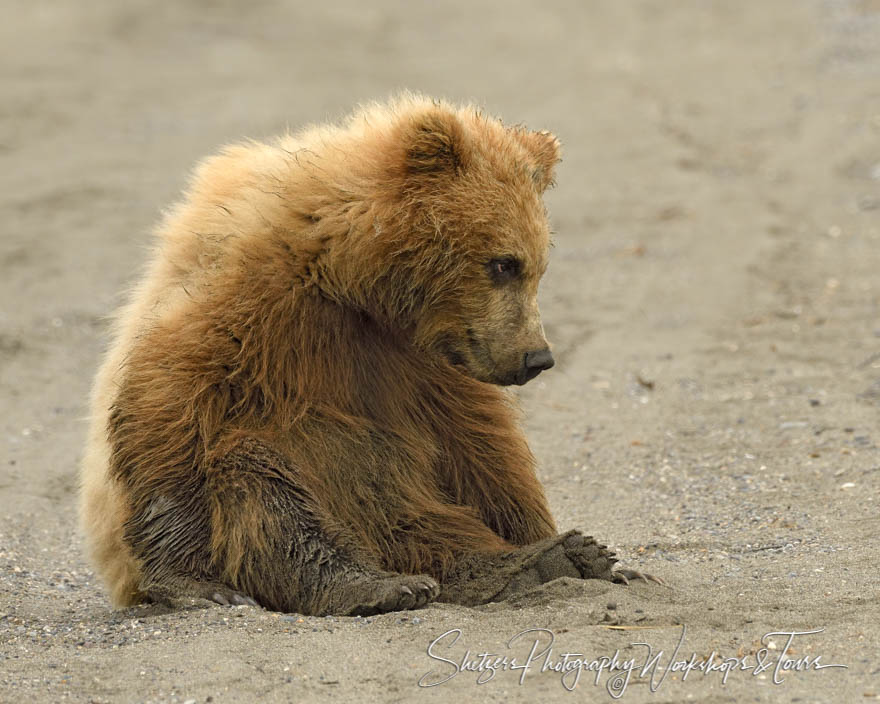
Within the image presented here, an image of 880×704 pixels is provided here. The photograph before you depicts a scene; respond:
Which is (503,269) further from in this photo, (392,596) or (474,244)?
(392,596)

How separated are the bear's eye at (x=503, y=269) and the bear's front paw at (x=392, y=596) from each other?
3.91 feet

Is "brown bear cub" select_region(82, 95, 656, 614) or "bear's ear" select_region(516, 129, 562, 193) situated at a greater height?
"bear's ear" select_region(516, 129, 562, 193)

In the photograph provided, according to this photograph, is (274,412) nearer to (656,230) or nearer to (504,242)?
(504,242)

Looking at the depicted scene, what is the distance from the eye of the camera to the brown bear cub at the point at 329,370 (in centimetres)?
501

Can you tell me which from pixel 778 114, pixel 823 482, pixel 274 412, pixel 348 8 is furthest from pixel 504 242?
pixel 348 8

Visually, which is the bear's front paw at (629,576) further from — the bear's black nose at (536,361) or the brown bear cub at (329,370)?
the bear's black nose at (536,361)

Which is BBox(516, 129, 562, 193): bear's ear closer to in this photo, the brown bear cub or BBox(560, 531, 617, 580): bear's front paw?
the brown bear cub

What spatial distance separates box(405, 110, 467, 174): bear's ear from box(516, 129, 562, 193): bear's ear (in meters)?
0.39

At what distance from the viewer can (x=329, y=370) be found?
17.2 feet

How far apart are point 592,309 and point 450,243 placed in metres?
5.89

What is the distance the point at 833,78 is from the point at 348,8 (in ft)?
25.5

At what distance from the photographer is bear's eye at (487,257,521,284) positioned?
5.14 metres

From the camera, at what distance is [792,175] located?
13.9m

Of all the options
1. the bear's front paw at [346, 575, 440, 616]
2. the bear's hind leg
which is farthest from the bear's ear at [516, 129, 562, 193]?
the bear's front paw at [346, 575, 440, 616]
